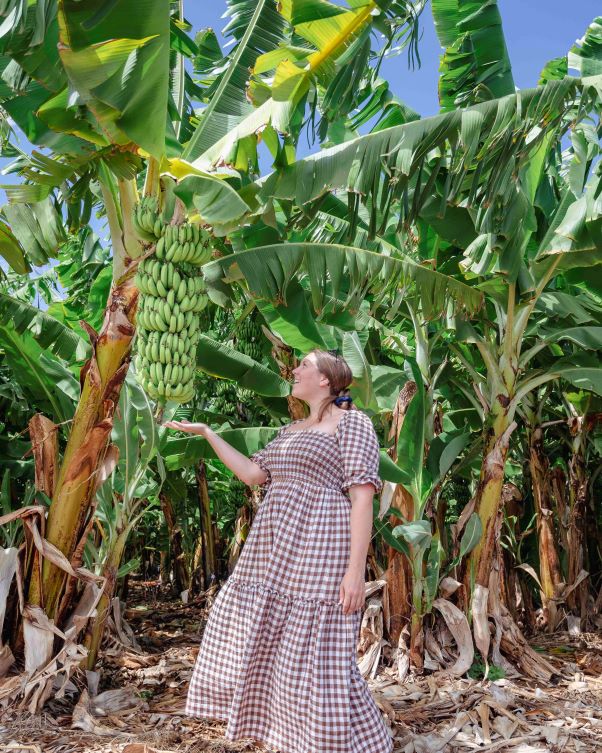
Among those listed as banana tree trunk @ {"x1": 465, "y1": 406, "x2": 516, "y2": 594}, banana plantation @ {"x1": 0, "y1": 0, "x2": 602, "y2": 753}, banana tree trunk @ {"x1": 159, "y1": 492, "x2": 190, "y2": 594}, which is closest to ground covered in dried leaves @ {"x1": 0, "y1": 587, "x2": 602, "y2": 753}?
banana plantation @ {"x1": 0, "y1": 0, "x2": 602, "y2": 753}

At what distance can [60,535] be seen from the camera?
343cm

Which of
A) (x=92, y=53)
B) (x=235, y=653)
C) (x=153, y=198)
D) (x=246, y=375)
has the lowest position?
(x=235, y=653)

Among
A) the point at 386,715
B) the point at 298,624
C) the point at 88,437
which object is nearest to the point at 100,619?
the point at 88,437

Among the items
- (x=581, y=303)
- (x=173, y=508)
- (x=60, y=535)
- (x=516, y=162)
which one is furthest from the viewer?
(x=173, y=508)

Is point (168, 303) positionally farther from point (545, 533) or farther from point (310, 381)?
point (545, 533)

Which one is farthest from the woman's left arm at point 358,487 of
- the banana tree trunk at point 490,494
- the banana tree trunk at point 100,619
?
the banana tree trunk at point 490,494

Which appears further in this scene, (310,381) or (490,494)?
(490,494)

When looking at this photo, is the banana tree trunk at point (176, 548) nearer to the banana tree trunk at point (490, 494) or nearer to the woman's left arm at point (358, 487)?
the banana tree trunk at point (490, 494)

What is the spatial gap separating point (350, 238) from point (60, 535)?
2.06 metres

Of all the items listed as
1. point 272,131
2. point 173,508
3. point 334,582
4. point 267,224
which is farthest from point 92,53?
point 173,508

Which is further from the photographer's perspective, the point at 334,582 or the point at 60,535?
the point at 60,535

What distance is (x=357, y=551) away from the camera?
247 centimetres

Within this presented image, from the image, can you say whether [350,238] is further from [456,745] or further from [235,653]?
[456,745]

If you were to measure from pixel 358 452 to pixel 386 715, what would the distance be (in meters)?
1.69
